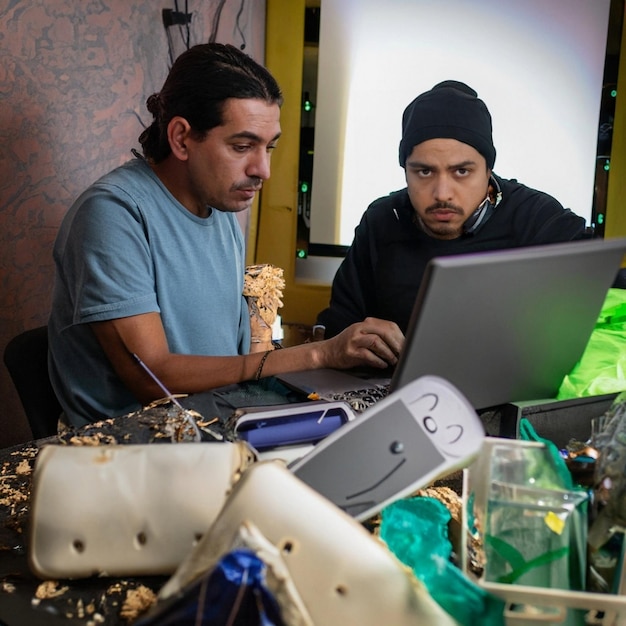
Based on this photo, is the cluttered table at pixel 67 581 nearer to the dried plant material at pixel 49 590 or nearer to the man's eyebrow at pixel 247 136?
the dried plant material at pixel 49 590

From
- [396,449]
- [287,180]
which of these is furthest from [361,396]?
[287,180]

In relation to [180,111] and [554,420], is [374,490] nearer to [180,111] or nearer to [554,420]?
[554,420]

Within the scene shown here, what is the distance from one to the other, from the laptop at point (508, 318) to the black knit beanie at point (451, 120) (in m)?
0.90

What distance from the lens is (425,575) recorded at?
63 centimetres

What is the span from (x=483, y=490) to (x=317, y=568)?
20 centimetres

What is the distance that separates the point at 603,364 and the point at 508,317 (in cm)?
31

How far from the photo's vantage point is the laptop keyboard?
3.69ft

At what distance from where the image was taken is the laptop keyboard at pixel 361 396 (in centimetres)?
112

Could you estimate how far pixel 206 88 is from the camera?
161 centimetres

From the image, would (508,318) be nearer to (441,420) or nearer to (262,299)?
(441,420)

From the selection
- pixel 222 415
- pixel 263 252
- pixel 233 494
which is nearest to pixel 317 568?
pixel 233 494

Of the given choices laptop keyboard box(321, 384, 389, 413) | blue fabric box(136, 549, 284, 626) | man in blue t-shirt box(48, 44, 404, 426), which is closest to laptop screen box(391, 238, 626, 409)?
laptop keyboard box(321, 384, 389, 413)

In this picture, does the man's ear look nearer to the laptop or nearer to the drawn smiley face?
the laptop

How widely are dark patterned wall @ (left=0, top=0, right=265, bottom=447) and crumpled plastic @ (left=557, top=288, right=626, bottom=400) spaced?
1.57 metres
